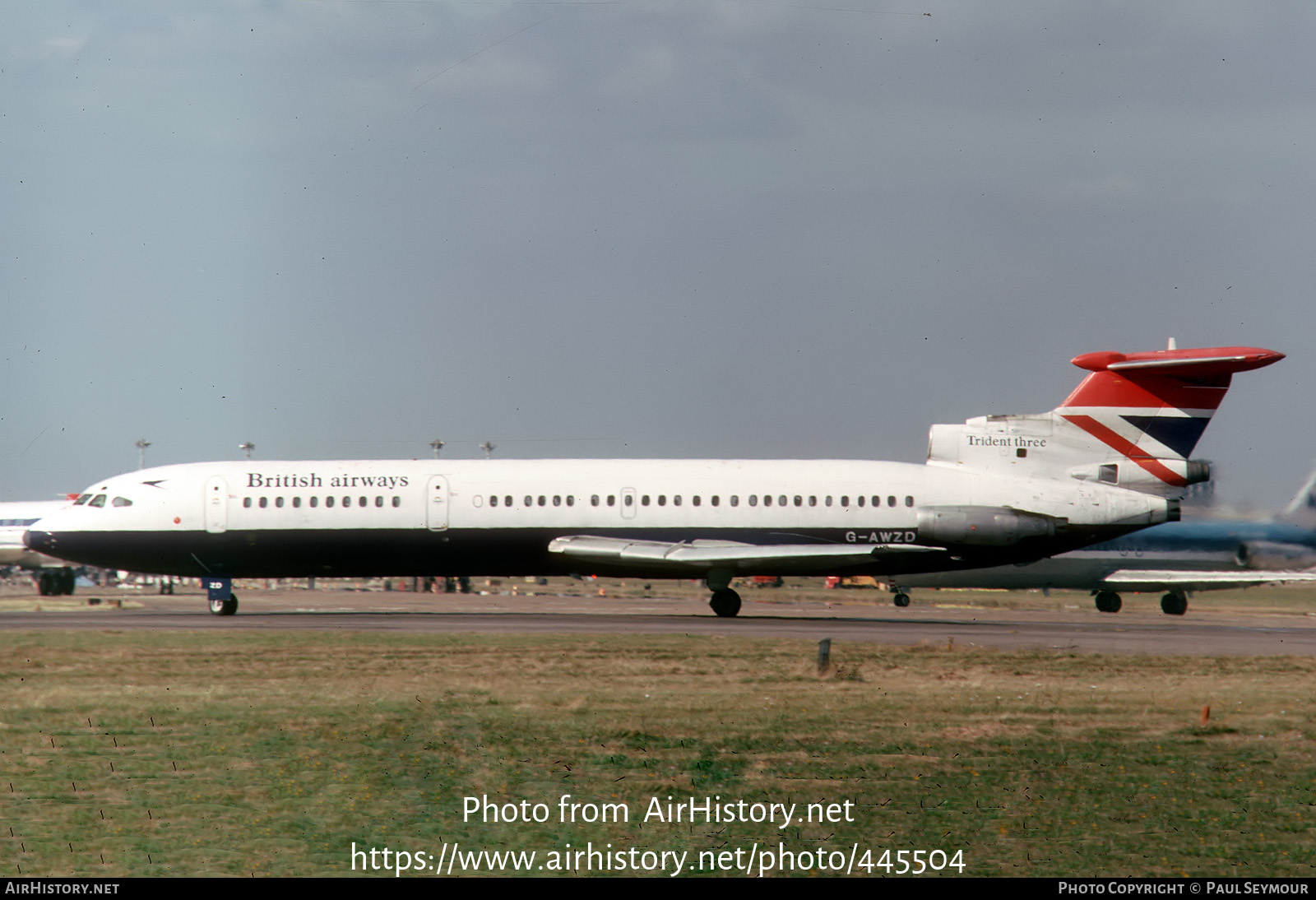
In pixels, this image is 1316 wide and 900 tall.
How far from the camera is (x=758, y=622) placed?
36781 millimetres

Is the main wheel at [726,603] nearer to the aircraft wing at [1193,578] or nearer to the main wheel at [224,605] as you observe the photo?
the main wheel at [224,605]

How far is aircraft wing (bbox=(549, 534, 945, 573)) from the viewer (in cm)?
3781

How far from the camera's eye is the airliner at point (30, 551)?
5831cm

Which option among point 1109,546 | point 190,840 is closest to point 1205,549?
point 1109,546

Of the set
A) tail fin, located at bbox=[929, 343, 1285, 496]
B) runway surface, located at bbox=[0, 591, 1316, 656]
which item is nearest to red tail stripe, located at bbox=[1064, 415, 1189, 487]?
tail fin, located at bbox=[929, 343, 1285, 496]

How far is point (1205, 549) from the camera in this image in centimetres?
4828

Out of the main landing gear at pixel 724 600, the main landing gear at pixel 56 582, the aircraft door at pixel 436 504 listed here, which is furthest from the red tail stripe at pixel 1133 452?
the main landing gear at pixel 56 582

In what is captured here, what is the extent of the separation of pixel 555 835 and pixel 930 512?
28237mm

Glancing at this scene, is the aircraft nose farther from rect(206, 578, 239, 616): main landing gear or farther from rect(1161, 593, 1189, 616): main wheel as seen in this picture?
rect(1161, 593, 1189, 616): main wheel

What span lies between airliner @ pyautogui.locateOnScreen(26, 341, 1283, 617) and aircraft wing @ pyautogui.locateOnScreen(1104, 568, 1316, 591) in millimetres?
10310

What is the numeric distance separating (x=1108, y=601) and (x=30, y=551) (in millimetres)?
43463

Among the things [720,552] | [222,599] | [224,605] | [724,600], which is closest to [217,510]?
[222,599]

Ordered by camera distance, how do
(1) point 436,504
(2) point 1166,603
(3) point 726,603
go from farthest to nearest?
(2) point 1166,603 → (3) point 726,603 → (1) point 436,504

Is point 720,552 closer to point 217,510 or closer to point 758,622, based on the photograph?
point 758,622
